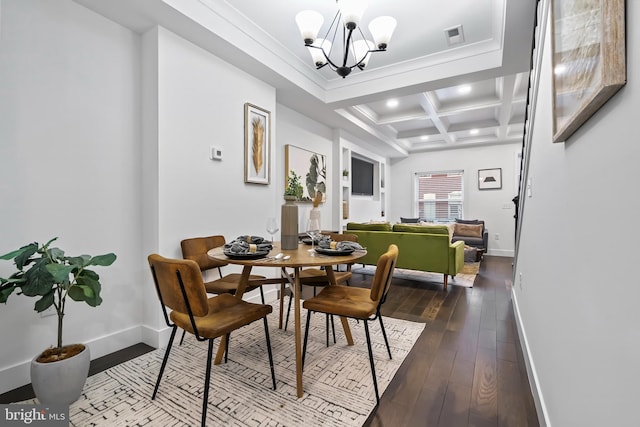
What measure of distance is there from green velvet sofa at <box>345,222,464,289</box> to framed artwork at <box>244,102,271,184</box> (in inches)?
64.0

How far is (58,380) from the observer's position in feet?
4.96

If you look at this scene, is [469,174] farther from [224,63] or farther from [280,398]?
[280,398]

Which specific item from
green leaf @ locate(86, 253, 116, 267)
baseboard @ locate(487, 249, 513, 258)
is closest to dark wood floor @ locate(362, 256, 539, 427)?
green leaf @ locate(86, 253, 116, 267)

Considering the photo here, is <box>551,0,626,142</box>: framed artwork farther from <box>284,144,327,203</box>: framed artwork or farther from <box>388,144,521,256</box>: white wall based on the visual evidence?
<box>388,144,521,256</box>: white wall

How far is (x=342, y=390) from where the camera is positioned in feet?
5.71

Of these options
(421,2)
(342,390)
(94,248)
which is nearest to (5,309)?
(94,248)

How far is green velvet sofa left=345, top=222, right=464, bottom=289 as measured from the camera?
3883 mm

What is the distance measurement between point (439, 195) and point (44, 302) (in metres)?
7.71

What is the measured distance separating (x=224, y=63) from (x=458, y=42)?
239 centimetres

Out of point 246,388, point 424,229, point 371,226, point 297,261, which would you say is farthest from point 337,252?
point 371,226

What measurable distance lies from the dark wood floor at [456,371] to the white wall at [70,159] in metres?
0.31

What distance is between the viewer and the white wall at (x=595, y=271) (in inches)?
24.4

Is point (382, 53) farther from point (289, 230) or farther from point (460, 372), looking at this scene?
point (460, 372)

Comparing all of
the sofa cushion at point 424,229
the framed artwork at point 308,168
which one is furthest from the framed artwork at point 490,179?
the framed artwork at point 308,168
